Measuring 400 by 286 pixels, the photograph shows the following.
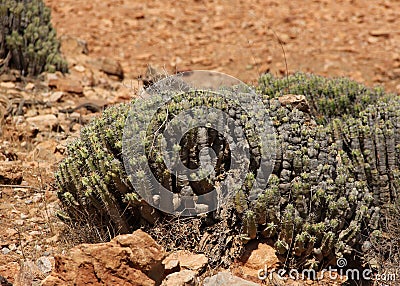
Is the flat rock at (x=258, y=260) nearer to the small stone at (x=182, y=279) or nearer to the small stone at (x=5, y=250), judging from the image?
the small stone at (x=182, y=279)

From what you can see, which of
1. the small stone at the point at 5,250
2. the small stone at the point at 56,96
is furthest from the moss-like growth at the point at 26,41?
the small stone at the point at 5,250

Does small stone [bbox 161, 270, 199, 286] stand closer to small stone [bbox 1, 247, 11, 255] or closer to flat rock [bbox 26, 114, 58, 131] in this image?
small stone [bbox 1, 247, 11, 255]

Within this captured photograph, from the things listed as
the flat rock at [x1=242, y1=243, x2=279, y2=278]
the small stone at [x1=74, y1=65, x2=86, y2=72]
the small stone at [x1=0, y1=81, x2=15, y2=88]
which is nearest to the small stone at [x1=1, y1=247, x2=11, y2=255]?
the flat rock at [x1=242, y1=243, x2=279, y2=278]

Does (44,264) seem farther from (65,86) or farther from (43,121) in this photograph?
(65,86)

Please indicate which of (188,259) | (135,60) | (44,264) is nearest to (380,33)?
(135,60)

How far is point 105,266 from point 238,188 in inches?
39.7

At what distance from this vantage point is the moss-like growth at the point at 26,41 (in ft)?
22.3

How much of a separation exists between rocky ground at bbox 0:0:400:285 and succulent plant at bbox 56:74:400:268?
0.76 feet

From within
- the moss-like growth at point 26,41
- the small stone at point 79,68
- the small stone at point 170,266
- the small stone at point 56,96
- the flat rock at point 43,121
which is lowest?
the small stone at point 170,266

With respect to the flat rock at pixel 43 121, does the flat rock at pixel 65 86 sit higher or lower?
higher

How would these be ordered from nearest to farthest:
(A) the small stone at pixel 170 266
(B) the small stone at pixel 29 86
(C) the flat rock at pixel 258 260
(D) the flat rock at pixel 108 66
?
1. (A) the small stone at pixel 170 266
2. (C) the flat rock at pixel 258 260
3. (B) the small stone at pixel 29 86
4. (D) the flat rock at pixel 108 66

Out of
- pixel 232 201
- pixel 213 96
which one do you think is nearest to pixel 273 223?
pixel 232 201

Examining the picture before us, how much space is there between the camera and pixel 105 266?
11.6ft

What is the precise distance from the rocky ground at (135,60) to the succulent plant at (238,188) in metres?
0.23
